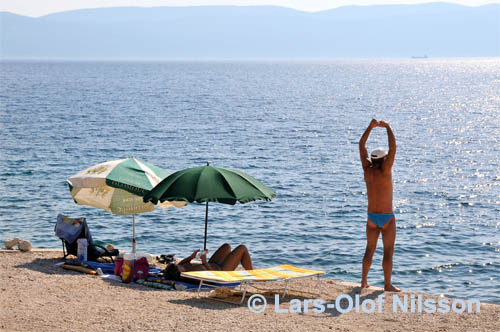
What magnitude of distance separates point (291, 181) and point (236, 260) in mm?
20073

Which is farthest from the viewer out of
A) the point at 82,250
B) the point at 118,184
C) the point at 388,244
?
the point at 82,250

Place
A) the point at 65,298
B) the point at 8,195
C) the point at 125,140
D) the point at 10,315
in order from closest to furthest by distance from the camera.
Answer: the point at 10,315, the point at 65,298, the point at 8,195, the point at 125,140

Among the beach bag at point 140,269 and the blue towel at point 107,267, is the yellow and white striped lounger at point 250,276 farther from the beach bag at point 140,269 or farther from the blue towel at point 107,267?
the blue towel at point 107,267

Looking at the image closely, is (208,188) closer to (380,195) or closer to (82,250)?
(380,195)

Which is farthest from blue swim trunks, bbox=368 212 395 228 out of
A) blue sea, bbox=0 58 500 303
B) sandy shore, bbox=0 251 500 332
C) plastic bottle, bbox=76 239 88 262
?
blue sea, bbox=0 58 500 303

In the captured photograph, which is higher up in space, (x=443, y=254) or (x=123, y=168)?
(x=123, y=168)

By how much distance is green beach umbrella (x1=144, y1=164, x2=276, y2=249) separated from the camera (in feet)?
39.2

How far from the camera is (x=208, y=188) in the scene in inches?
475

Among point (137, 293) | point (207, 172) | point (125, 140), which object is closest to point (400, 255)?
point (207, 172)

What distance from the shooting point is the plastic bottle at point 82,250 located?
13.4 meters

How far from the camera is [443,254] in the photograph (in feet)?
65.4

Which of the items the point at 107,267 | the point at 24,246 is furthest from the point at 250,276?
the point at 24,246

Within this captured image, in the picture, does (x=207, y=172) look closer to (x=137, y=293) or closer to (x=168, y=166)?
(x=137, y=293)

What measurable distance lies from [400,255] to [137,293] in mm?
10365
